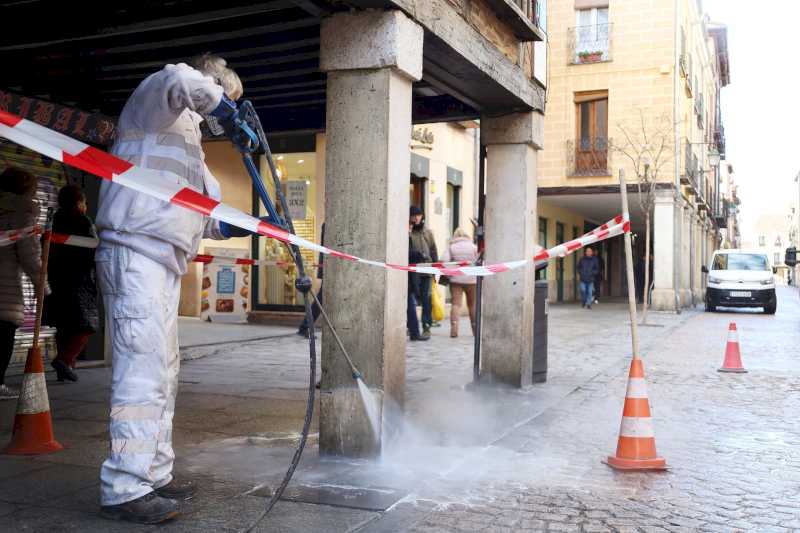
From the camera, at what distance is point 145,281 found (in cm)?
390

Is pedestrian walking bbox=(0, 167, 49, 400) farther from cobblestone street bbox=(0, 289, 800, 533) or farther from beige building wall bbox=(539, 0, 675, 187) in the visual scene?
beige building wall bbox=(539, 0, 675, 187)

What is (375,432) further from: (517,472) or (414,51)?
(414,51)

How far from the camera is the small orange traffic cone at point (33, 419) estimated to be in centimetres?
524

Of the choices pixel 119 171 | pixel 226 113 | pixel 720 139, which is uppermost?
pixel 720 139

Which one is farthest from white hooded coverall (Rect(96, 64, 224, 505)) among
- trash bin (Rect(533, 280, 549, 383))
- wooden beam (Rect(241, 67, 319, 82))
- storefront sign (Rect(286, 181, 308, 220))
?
storefront sign (Rect(286, 181, 308, 220))

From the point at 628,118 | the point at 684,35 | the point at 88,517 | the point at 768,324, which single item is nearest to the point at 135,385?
the point at 88,517

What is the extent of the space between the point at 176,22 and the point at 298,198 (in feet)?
31.9

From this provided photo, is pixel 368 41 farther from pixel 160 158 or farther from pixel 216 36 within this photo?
pixel 160 158

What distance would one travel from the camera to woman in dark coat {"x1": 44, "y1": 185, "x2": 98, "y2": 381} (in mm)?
7988

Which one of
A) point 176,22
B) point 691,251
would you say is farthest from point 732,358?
point 691,251

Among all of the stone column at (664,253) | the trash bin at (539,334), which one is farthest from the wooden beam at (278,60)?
the stone column at (664,253)

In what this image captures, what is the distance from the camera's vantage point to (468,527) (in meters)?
3.97

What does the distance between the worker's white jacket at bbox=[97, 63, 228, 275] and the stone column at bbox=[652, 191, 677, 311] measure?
23.4 m

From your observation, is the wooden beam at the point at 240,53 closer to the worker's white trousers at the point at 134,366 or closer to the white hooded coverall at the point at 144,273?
the white hooded coverall at the point at 144,273
